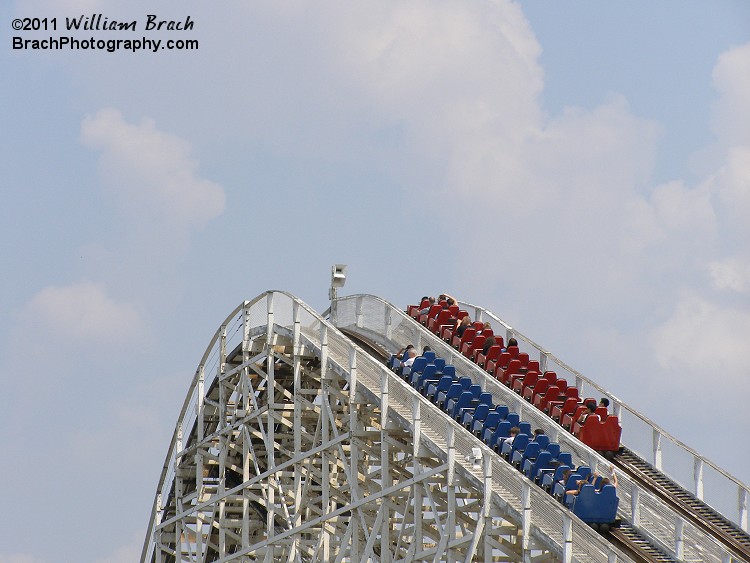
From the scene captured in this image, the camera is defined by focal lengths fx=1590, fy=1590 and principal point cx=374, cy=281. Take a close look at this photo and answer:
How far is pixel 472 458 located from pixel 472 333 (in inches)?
298

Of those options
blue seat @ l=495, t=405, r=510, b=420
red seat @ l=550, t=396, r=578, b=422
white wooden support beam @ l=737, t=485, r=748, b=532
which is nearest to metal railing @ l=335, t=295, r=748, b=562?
blue seat @ l=495, t=405, r=510, b=420

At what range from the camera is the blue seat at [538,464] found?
23391mm

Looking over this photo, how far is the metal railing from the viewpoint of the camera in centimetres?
2150

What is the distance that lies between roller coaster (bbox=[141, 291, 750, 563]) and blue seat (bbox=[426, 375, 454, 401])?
A: 0.16 m

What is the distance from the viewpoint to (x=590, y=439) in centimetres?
2609

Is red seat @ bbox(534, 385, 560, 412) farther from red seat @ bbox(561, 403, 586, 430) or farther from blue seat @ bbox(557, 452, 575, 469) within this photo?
blue seat @ bbox(557, 452, 575, 469)

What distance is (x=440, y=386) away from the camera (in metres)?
27.2

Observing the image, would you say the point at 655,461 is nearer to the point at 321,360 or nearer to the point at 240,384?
the point at 321,360

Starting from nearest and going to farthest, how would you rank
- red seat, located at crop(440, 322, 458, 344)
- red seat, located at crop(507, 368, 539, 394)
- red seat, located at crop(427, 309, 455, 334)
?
red seat, located at crop(507, 368, 539, 394), red seat, located at crop(440, 322, 458, 344), red seat, located at crop(427, 309, 455, 334)

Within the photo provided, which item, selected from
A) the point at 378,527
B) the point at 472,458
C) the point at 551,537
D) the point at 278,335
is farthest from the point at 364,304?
the point at 551,537

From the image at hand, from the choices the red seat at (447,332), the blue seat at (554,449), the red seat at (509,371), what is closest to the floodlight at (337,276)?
the red seat at (447,332)

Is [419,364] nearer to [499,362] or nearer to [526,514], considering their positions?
[499,362]

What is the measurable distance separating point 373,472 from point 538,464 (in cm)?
626

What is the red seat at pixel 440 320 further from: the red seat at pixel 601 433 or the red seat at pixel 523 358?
the red seat at pixel 601 433
